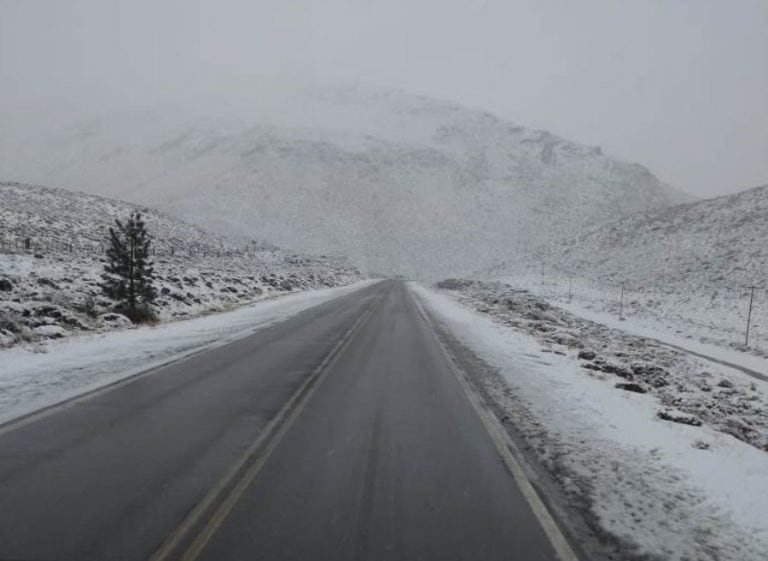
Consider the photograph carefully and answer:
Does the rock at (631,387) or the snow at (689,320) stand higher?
the snow at (689,320)

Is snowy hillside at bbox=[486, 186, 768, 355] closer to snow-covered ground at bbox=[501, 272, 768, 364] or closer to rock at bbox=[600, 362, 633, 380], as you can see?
snow-covered ground at bbox=[501, 272, 768, 364]

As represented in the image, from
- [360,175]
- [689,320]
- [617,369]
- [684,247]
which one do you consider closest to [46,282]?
[617,369]

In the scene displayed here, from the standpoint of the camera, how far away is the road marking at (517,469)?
4.74m

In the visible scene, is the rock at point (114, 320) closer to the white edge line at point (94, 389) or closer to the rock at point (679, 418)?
the white edge line at point (94, 389)

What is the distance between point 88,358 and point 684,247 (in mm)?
55901

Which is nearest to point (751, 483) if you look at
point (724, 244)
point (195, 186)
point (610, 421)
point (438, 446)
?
point (610, 421)

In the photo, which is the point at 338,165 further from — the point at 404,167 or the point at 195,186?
the point at 195,186

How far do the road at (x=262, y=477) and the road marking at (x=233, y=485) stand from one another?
0.02 metres

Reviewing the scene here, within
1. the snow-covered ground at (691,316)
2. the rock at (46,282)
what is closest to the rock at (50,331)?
the rock at (46,282)

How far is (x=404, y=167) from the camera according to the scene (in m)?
135

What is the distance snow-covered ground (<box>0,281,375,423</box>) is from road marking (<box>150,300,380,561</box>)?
3562 mm

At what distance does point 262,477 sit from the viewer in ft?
19.3

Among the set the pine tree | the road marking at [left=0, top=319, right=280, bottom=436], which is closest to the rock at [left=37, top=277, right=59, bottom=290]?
the pine tree

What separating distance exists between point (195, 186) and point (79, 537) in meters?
127
